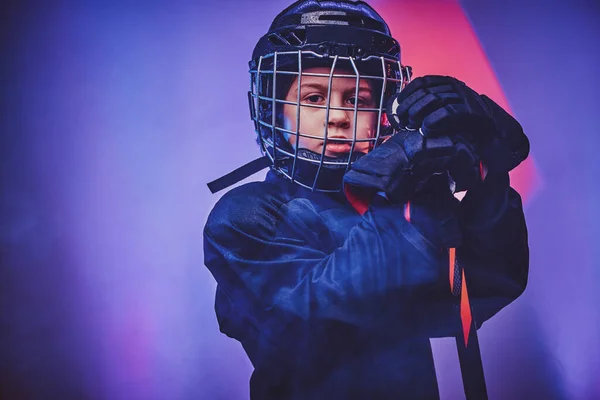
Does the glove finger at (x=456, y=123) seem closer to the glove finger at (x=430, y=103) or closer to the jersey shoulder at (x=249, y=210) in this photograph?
the glove finger at (x=430, y=103)

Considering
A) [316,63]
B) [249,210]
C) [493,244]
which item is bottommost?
[493,244]

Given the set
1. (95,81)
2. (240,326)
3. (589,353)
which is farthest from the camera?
(589,353)

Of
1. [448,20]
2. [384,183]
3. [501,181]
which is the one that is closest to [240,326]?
[384,183]

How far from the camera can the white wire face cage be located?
0.94 m

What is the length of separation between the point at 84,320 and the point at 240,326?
52cm

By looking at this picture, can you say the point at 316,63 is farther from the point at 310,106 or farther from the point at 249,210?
the point at 249,210

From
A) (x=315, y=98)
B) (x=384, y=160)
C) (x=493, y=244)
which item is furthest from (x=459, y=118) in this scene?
(x=315, y=98)

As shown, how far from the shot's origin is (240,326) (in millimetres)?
1013

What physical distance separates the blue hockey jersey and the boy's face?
0.13m

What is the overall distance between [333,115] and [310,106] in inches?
2.0

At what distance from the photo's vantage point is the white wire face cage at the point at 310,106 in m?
0.94

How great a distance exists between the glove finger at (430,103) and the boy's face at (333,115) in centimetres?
24

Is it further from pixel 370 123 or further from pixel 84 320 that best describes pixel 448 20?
pixel 84 320

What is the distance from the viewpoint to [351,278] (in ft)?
2.64
